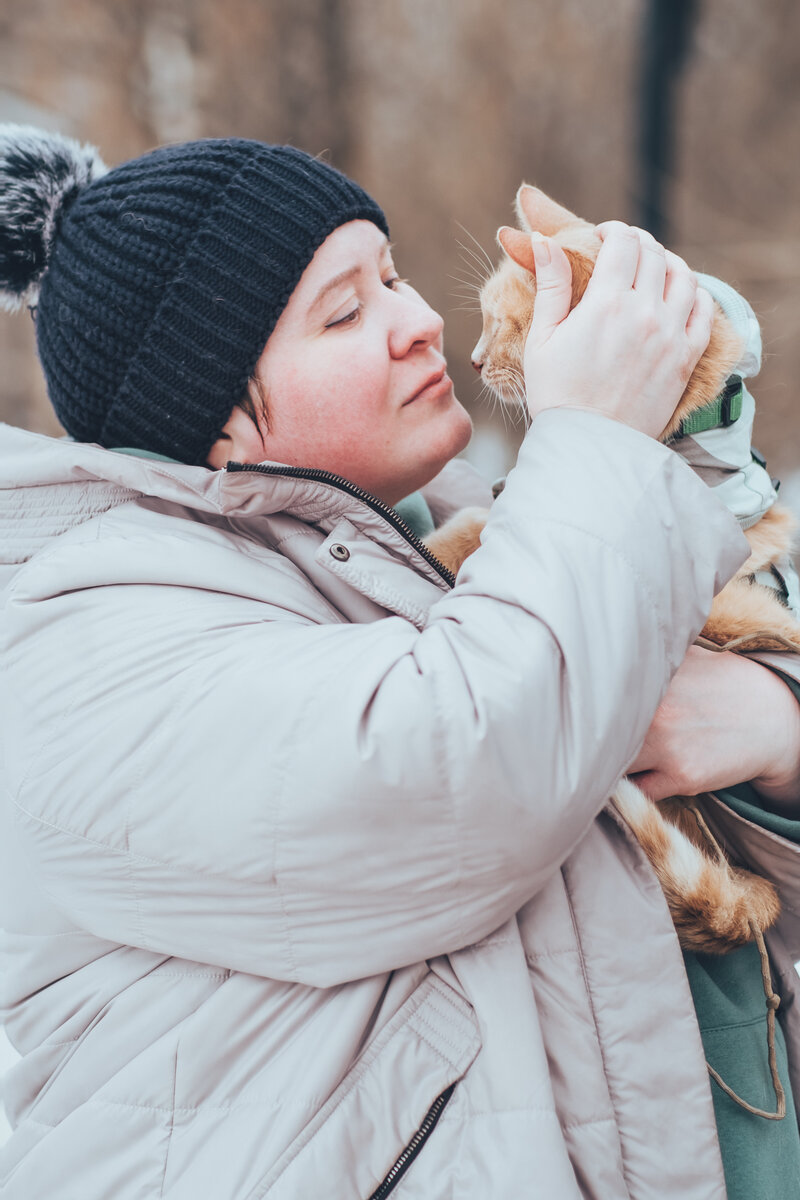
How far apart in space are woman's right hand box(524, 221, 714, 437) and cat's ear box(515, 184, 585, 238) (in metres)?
0.24

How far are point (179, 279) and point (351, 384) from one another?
0.24m

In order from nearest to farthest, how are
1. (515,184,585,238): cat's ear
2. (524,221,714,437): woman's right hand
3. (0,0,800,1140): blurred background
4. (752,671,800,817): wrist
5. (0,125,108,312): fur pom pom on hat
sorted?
1. (524,221,714,437): woman's right hand
2. (752,671,800,817): wrist
3. (0,125,108,312): fur pom pom on hat
4. (515,184,585,238): cat's ear
5. (0,0,800,1140): blurred background

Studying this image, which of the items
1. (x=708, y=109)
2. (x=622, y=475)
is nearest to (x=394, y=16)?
(x=708, y=109)

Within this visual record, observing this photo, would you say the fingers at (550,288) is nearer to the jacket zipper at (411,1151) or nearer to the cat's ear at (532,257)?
the cat's ear at (532,257)

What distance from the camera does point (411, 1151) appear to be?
0.72m

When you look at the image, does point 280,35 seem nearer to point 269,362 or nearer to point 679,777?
point 269,362

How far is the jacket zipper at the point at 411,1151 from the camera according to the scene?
0.71m

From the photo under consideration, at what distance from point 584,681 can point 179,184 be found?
0.79 meters

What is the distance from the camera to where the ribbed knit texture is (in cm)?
102

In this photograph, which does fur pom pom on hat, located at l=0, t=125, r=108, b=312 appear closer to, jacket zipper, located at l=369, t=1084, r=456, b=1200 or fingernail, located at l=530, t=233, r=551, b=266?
fingernail, located at l=530, t=233, r=551, b=266

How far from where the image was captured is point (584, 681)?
0.69 m

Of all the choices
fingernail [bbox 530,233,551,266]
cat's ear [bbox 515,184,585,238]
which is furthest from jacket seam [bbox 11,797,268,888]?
cat's ear [bbox 515,184,585,238]

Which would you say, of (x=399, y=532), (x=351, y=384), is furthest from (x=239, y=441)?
(x=399, y=532)

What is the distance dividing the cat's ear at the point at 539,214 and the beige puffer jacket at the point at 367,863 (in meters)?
0.50
